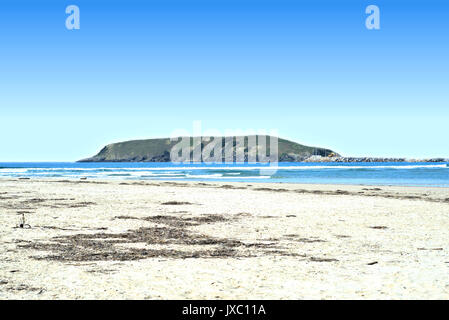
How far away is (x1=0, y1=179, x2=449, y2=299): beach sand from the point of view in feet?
22.8

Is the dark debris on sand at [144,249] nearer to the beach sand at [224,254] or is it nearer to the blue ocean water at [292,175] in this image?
the beach sand at [224,254]

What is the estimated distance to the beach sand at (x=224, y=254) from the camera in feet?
22.8

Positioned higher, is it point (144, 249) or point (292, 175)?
point (144, 249)

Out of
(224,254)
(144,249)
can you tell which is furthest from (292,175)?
(224,254)

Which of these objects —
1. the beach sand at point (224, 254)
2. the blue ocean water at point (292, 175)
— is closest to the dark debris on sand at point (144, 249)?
the beach sand at point (224, 254)

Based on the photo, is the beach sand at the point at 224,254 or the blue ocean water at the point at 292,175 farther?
the blue ocean water at the point at 292,175

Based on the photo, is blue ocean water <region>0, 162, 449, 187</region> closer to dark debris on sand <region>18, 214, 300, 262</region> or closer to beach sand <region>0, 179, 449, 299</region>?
beach sand <region>0, 179, 449, 299</region>

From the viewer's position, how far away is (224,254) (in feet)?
32.3

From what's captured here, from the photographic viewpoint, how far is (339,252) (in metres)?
10.1

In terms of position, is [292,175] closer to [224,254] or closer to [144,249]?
[144,249]

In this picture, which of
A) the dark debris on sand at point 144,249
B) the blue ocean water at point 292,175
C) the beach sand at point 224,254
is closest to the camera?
the beach sand at point 224,254

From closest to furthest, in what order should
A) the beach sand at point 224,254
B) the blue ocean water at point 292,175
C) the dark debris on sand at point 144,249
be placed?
the beach sand at point 224,254, the dark debris on sand at point 144,249, the blue ocean water at point 292,175
